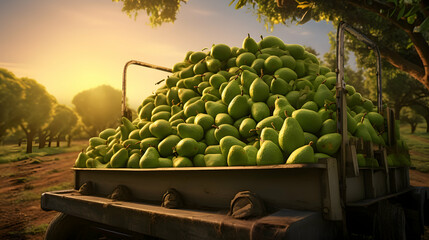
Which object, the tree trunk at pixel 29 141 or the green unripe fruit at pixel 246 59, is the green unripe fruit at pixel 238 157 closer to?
the green unripe fruit at pixel 246 59

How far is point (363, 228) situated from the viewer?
271cm

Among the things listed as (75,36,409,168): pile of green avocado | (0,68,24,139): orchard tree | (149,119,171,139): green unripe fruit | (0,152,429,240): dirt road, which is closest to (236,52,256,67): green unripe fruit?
(75,36,409,168): pile of green avocado

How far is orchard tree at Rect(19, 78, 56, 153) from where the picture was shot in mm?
38219

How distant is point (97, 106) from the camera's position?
205ft

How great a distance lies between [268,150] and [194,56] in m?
2.95

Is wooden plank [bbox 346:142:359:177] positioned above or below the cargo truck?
above

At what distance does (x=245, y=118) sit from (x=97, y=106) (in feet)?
212

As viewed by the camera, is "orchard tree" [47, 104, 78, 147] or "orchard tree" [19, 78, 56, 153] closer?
"orchard tree" [19, 78, 56, 153]

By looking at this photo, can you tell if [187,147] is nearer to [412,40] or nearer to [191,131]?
[191,131]

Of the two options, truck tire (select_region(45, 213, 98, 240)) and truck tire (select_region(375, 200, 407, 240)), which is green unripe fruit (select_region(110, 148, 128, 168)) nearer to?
truck tire (select_region(45, 213, 98, 240))

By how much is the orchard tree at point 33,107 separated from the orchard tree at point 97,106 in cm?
1859

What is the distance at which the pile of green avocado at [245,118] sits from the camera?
8.59ft

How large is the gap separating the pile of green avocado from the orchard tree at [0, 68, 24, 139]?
35.8m

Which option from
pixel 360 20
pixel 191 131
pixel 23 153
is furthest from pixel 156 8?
pixel 23 153
